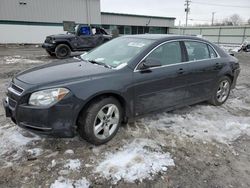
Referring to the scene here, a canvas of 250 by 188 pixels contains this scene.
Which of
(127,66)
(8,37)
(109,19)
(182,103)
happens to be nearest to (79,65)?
(127,66)

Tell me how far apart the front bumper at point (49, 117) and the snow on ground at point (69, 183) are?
2.00 ft

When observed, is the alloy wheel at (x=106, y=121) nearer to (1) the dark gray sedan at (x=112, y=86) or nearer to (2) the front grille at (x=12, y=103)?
(1) the dark gray sedan at (x=112, y=86)

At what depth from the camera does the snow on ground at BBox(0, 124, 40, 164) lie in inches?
123

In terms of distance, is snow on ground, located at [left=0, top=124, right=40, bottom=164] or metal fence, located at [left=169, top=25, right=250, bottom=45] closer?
snow on ground, located at [left=0, top=124, right=40, bottom=164]

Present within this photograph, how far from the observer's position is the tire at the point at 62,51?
12.4 metres

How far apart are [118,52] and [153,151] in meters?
1.79

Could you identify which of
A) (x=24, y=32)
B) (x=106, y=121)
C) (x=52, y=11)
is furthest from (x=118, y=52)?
(x=52, y=11)

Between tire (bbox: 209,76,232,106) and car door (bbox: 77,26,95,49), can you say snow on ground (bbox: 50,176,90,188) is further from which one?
car door (bbox: 77,26,95,49)

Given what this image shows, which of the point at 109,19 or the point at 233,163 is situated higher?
the point at 109,19

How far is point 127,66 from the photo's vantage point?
350cm

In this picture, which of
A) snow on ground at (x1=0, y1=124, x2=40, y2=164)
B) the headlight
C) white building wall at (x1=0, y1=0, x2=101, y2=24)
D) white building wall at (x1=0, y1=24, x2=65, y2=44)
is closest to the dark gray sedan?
the headlight

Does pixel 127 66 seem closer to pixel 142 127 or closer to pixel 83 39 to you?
pixel 142 127

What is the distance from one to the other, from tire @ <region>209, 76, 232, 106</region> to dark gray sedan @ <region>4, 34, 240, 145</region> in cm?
16

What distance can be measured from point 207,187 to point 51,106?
2061 mm
